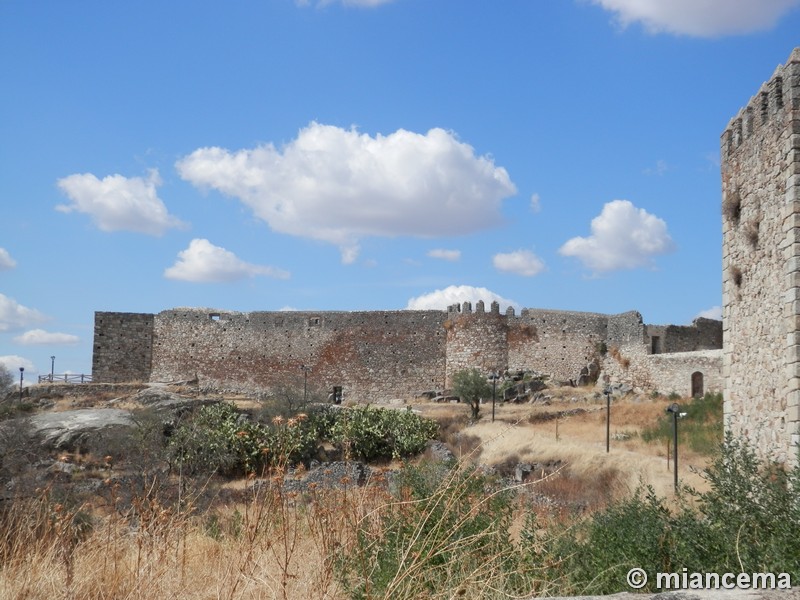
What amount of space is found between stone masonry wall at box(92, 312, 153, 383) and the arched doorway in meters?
27.1

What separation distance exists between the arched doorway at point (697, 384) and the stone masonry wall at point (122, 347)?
27.1m

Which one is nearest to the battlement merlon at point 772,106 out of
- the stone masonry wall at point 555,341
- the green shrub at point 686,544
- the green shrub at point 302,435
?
the green shrub at point 686,544

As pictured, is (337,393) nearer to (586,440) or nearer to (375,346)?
(375,346)

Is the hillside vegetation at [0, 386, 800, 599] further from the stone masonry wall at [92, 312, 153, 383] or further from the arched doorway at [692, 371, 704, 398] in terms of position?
the stone masonry wall at [92, 312, 153, 383]

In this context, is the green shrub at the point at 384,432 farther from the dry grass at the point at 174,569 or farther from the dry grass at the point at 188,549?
the dry grass at the point at 174,569

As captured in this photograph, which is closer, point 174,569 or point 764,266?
point 174,569

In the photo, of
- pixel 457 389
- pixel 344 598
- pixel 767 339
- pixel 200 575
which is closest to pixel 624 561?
pixel 344 598

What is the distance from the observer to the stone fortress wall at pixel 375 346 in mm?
33469

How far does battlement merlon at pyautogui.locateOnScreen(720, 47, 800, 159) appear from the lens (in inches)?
324

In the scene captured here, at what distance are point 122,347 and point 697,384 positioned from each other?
→ 28178mm

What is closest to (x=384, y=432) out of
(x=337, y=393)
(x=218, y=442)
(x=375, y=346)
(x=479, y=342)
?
(x=218, y=442)

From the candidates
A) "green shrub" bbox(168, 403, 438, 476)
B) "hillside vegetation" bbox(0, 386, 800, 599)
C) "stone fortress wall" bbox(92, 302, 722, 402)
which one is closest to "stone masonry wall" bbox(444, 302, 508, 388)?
"stone fortress wall" bbox(92, 302, 722, 402)

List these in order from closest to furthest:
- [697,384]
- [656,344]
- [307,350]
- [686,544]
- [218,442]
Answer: [686,544] < [218,442] < [697,384] < [656,344] < [307,350]

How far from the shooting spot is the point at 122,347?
40000 mm
